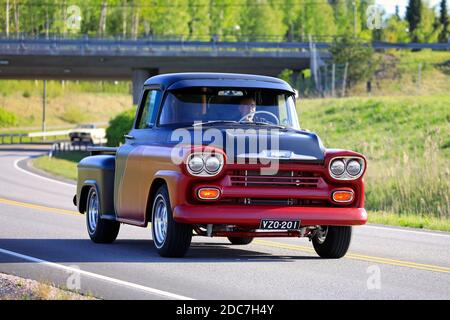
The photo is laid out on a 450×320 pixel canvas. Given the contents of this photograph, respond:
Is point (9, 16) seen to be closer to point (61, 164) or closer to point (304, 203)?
point (61, 164)

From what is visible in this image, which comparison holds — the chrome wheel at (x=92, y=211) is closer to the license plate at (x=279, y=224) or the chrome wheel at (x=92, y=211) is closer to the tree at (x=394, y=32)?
the license plate at (x=279, y=224)

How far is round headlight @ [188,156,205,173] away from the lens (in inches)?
494

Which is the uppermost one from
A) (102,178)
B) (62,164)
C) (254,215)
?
(254,215)

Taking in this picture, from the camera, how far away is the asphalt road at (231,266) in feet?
34.8

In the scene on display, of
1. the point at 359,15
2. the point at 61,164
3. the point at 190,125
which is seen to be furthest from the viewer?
the point at 359,15

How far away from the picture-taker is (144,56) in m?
82.6

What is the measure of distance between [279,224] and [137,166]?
2170 mm

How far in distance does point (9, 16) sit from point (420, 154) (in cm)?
10715

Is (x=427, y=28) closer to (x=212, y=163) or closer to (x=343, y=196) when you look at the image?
(x=343, y=196)

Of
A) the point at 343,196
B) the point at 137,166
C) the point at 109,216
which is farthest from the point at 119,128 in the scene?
the point at 343,196

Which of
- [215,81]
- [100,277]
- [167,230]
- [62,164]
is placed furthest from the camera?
[62,164]

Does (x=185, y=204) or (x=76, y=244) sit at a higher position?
(x=185, y=204)

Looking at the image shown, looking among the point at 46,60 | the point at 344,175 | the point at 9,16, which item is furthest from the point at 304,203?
the point at 9,16

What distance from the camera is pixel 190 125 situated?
45.2 ft
